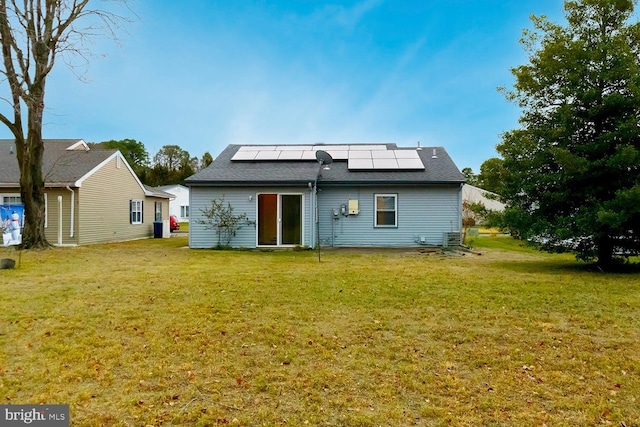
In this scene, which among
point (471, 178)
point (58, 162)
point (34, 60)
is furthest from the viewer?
point (58, 162)

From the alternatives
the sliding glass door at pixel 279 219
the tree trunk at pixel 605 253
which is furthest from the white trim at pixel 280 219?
the tree trunk at pixel 605 253

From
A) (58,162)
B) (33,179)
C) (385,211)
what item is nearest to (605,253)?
(385,211)

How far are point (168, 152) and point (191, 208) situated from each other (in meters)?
44.3

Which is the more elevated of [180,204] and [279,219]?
[180,204]

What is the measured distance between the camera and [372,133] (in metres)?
26.8

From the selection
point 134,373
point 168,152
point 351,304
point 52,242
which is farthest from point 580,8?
point 168,152

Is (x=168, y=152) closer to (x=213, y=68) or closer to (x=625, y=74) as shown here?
(x=213, y=68)

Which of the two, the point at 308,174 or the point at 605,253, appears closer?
the point at 605,253

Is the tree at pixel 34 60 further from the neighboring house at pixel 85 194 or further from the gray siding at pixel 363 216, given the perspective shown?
the gray siding at pixel 363 216

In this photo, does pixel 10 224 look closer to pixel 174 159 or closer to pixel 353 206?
pixel 353 206

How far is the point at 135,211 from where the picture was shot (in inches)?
783

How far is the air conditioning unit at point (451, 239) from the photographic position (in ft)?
46.3

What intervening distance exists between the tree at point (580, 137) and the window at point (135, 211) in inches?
647

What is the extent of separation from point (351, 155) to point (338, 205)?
296 cm
